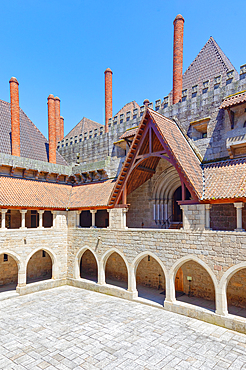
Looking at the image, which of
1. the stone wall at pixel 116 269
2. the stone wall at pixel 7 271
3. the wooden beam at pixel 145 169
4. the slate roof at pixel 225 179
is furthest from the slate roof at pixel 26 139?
the slate roof at pixel 225 179

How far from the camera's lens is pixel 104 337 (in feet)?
31.6

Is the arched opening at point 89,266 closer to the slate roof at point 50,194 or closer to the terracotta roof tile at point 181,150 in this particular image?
the slate roof at point 50,194

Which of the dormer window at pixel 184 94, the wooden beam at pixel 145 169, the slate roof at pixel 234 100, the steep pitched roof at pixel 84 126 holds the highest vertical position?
the steep pitched roof at pixel 84 126

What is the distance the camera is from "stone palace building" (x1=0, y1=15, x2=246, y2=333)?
37.0ft

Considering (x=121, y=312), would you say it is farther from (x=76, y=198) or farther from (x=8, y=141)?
(x=8, y=141)

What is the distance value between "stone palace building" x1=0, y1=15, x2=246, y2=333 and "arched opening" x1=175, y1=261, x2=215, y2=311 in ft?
0.18

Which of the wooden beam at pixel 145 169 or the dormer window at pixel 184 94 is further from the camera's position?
the dormer window at pixel 184 94

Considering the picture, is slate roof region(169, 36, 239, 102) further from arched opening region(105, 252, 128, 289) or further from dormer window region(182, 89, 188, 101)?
arched opening region(105, 252, 128, 289)

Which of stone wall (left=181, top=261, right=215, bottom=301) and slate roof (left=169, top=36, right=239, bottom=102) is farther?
slate roof (left=169, top=36, right=239, bottom=102)

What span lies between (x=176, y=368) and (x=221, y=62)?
1631 centimetres

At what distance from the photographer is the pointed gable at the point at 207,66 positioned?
16141mm

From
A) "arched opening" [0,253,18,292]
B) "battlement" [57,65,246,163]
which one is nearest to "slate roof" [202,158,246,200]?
"battlement" [57,65,246,163]

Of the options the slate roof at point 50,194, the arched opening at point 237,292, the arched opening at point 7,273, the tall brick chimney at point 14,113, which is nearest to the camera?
the arched opening at point 237,292

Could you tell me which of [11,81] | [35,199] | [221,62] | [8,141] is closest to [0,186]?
[35,199]
